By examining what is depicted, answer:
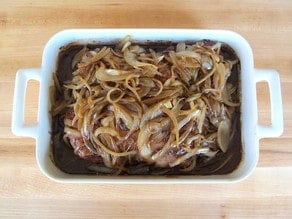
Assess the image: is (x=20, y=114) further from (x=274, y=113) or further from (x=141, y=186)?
(x=274, y=113)

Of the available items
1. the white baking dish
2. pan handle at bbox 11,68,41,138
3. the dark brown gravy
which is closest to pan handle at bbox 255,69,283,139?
the white baking dish

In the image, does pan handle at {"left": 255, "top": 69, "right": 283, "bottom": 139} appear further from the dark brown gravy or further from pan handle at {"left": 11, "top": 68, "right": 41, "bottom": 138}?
pan handle at {"left": 11, "top": 68, "right": 41, "bottom": 138}

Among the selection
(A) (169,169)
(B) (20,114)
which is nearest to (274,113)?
(A) (169,169)

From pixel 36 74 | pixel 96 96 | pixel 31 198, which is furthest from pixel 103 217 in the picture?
pixel 36 74

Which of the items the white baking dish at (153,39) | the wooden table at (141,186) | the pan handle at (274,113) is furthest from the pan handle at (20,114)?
the pan handle at (274,113)

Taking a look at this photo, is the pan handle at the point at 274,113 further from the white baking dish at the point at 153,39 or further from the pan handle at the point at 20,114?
the pan handle at the point at 20,114
